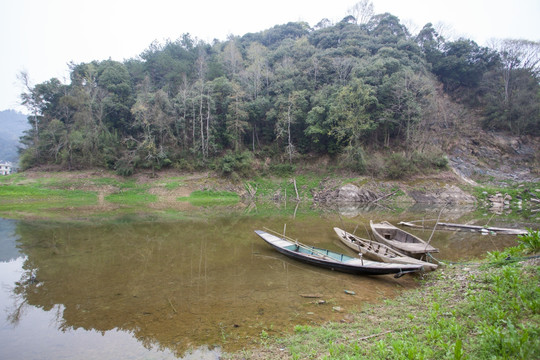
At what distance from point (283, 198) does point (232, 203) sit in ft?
21.6

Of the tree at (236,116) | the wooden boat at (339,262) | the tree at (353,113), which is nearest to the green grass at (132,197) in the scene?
the tree at (236,116)

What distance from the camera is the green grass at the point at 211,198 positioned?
2734 cm

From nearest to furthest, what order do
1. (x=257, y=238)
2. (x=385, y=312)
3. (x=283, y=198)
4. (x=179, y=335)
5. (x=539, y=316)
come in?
1. (x=539, y=316)
2. (x=179, y=335)
3. (x=385, y=312)
4. (x=257, y=238)
5. (x=283, y=198)

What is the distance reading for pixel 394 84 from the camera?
109 ft

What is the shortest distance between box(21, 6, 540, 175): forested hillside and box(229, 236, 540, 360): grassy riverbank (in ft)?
90.4

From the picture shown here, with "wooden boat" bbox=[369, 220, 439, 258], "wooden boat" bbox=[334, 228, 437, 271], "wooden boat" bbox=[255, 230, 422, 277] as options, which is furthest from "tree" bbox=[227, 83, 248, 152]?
"wooden boat" bbox=[255, 230, 422, 277]

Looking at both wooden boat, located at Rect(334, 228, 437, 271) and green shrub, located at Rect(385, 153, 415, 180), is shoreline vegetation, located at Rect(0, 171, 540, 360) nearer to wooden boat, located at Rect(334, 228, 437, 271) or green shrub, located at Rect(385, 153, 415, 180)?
wooden boat, located at Rect(334, 228, 437, 271)

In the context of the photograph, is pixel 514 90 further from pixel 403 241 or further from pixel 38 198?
pixel 38 198

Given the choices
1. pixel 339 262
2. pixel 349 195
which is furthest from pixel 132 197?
pixel 339 262

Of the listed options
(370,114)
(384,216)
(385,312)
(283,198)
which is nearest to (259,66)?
(370,114)

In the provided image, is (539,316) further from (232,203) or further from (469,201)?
(469,201)

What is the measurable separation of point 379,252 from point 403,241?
282 cm

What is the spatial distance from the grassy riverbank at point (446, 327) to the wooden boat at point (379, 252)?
2.20m

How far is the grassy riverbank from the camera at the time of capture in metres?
3.36
